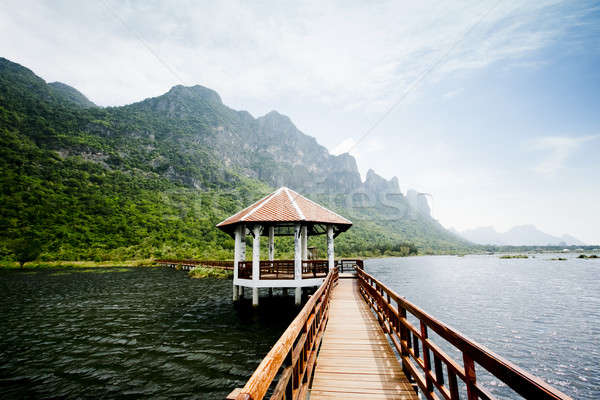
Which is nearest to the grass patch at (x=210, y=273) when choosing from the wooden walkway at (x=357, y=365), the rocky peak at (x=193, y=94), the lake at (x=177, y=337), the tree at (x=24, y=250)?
the lake at (x=177, y=337)

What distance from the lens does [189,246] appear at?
151ft

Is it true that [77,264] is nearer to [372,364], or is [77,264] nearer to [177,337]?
[177,337]

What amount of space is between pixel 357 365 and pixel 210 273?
26.9 metres

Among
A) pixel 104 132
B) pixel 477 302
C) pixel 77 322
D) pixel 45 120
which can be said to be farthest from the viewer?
pixel 104 132

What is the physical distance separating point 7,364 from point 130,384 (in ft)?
14.5

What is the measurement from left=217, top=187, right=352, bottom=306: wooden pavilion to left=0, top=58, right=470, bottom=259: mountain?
30790 millimetres

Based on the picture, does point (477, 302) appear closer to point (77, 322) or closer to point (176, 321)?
point (176, 321)

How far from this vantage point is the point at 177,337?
982 cm

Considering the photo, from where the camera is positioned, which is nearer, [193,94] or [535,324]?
[535,324]

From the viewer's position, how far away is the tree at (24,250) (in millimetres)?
33991

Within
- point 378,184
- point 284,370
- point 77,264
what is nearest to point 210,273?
point 77,264

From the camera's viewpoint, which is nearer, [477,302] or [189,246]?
[477,302]

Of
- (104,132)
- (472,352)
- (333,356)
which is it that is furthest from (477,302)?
(104,132)

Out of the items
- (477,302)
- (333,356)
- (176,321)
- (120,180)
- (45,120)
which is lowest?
(477,302)
